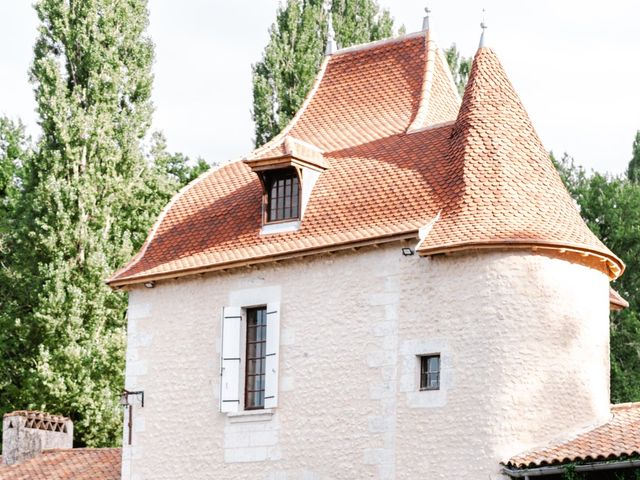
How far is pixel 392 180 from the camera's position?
21.1 metres

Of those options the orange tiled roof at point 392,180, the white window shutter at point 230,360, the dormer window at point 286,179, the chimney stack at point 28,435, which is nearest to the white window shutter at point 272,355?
the white window shutter at point 230,360

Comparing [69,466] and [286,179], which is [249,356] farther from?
[69,466]

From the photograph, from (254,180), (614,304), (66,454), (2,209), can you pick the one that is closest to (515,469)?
(614,304)

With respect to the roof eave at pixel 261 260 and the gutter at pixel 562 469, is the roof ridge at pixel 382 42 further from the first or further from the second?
the gutter at pixel 562 469

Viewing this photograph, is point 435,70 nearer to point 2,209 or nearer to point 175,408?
point 175,408

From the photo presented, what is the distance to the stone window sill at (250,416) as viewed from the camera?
68.4 ft

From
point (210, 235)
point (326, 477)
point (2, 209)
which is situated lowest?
point (326, 477)

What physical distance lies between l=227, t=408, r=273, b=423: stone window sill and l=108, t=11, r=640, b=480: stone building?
40 mm

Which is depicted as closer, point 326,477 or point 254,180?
point 326,477

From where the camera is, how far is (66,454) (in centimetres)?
2427

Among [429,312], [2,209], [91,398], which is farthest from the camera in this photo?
[2,209]

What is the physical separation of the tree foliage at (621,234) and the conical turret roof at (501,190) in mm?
15059

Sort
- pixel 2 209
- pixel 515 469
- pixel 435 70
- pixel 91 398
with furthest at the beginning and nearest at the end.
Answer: pixel 2 209, pixel 91 398, pixel 435 70, pixel 515 469

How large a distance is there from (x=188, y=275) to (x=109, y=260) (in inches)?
303
